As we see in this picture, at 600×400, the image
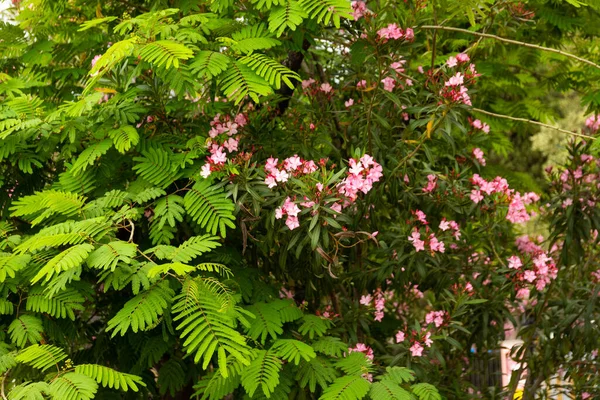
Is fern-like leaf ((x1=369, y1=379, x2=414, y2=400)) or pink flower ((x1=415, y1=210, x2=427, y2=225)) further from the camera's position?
pink flower ((x1=415, y1=210, x2=427, y2=225))

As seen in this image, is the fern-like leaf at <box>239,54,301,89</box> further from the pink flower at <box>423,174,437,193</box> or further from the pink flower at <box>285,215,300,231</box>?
the pink flower at <box>423,174,437,193</box>

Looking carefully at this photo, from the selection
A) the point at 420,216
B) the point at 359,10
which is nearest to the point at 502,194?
the point at 420,216

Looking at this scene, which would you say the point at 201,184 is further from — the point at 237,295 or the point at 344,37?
the point at 344,37

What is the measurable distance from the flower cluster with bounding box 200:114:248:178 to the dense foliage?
0.04 ft

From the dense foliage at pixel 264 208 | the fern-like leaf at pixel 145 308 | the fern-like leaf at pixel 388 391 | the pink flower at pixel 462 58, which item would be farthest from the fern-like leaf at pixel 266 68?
the fern-like leaf at pixel 388 391

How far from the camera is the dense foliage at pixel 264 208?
3424 mm

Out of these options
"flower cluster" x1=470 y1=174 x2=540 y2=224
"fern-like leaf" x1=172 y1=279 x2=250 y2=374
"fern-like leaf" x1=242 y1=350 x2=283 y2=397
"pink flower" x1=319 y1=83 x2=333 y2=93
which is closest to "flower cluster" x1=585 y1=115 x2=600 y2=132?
"flower cluster" x1=470 y1=174 x2=540 y2=224

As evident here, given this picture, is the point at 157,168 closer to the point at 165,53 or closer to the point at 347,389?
the point at 165,53

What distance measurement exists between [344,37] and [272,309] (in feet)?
5.15

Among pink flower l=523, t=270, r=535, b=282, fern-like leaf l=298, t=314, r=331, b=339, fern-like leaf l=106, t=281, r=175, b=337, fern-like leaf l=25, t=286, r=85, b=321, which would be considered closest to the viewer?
fern-like leaf l=106, t=281, r=175, b=337

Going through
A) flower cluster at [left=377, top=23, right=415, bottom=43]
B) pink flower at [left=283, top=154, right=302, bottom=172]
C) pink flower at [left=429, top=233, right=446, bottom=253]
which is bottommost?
pink flower at [left=429, top=233, right=446, bottom=253]

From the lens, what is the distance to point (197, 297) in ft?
10.3

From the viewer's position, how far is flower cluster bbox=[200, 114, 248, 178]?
11.9ft

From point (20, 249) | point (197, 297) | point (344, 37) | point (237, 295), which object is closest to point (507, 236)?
point (344, 37)
